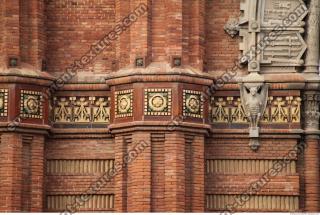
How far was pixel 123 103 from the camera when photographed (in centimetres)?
3497

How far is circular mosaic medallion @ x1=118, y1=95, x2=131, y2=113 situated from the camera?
34906 mm

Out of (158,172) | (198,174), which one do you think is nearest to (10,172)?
(158,172)

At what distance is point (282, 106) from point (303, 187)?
1580 mm

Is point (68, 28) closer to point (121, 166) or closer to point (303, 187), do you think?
point (121, 166)

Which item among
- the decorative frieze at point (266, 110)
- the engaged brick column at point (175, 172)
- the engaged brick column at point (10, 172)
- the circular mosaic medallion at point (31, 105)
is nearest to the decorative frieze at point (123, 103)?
the engaged brick column at point (175, 172)

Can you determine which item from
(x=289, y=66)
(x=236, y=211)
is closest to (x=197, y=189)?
(x=236, y=211)

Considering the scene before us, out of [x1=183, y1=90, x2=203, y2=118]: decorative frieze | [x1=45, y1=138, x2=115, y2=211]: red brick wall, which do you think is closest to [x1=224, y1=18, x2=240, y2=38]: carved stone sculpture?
[x1=183, y1=90, x2=203, y2=118]: decorative frieze

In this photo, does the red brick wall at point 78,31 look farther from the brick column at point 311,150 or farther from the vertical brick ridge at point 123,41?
the brick column at point 311,150

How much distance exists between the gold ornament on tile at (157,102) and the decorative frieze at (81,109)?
43.8 inches

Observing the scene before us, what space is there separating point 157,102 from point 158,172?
51.1 inches

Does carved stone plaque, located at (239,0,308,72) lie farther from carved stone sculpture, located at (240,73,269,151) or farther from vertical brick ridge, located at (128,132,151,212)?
vertical brick ridge, located at (128,132,151,212)

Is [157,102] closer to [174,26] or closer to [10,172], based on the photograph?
[174,26]

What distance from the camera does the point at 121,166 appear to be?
1373 inches

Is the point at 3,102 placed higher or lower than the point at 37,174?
higher
